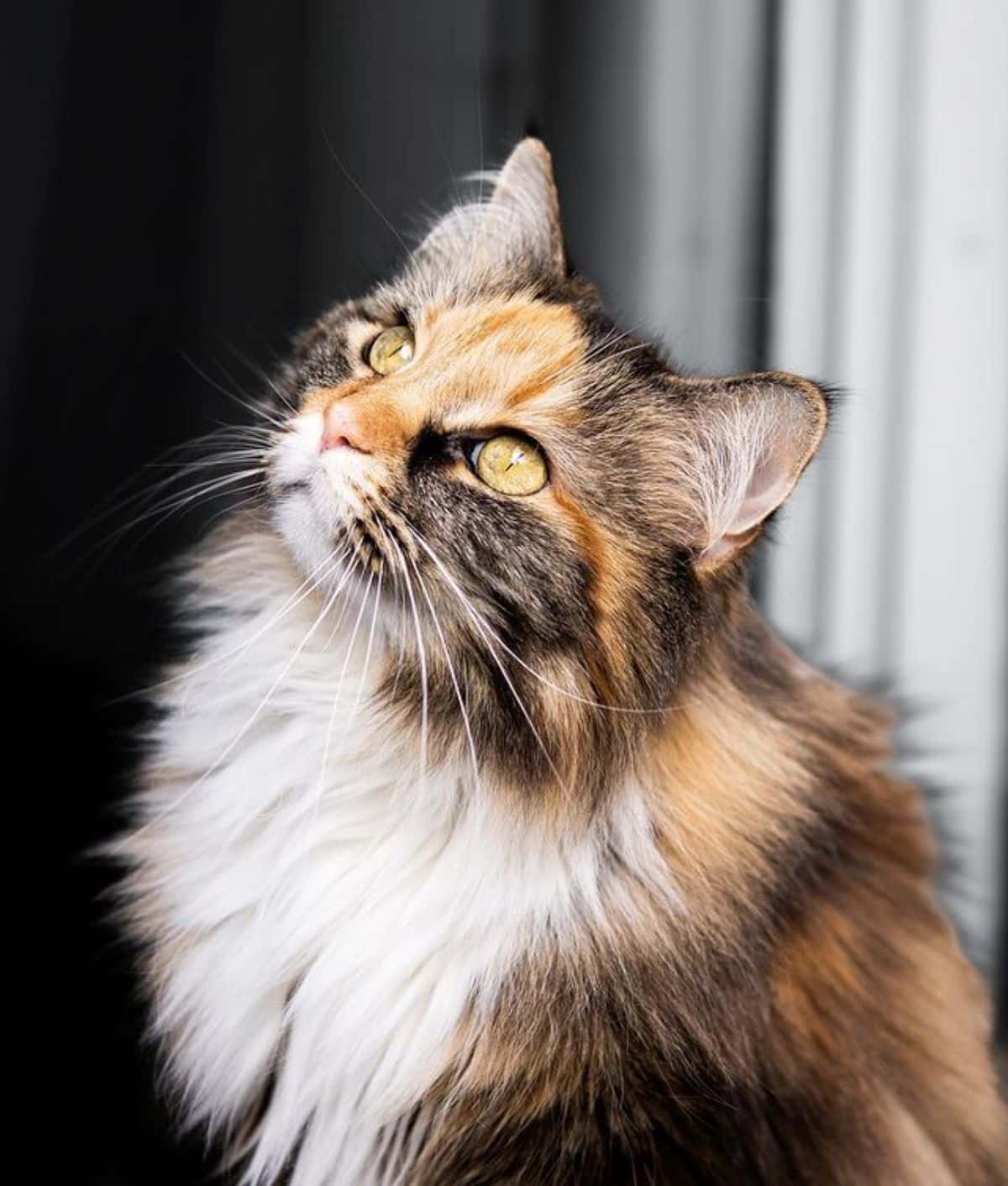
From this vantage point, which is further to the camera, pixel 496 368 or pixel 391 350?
pixel 391 350

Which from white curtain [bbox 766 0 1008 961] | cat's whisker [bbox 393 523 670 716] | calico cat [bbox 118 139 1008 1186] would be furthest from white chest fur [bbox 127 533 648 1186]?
white curtain [bbox 766 0 1008 961]

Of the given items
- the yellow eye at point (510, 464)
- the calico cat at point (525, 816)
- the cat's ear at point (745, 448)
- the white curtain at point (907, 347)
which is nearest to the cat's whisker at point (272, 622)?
the calico cat at point (525, 816)

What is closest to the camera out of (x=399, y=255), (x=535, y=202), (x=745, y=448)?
(x=745, y=448)

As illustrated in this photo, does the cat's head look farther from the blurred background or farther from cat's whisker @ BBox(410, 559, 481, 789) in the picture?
the blurred background

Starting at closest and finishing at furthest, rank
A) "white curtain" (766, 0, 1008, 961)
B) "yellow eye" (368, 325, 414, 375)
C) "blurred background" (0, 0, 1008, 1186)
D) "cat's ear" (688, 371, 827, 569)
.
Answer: "cat's ear" (688, 371, 827, 569), "yellow eye" (368, 325, 414, 375), "blurred background" (0, 0, 1008, 1186), "white curtain" (766, 0, 1008, 961)

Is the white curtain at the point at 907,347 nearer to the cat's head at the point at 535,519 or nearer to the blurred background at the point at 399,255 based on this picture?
the blurred background at the point at 399,255

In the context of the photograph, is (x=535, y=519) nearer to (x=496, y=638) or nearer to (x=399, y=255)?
(x=496, y=638)

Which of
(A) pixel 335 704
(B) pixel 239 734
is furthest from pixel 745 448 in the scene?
(B) pixel 239 734

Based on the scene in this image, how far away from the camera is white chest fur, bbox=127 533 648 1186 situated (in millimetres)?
1143

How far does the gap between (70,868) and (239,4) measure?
1112mm

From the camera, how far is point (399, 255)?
4.79ft

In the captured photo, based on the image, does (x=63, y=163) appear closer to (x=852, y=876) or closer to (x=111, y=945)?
(x=111, y=945)

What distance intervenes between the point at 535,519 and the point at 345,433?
17cm

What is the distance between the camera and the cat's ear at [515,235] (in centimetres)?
129
